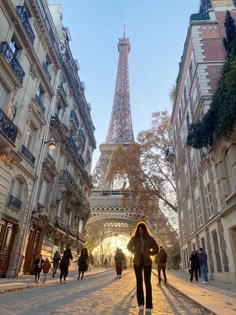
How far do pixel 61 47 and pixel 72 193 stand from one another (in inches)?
507

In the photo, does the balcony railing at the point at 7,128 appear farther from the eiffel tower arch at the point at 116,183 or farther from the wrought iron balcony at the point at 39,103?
the eiffel tower arch at the point at 116,183

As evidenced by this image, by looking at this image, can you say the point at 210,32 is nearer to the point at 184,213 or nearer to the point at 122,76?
the point at 184,213

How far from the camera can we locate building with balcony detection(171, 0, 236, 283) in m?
12.8

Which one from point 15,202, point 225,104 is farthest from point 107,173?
point 225,104

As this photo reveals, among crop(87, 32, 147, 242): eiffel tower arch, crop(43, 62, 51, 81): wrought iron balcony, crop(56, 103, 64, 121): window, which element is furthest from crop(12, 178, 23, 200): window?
crop(87, 32, 147, 242): eiffel tower arch

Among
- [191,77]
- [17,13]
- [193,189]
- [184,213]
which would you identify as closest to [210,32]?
[191,77]

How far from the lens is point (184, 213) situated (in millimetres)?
24859

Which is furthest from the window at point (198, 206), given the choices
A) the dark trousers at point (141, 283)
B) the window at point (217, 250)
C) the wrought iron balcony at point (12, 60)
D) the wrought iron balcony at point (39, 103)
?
the dark trousers at point (141, 283)

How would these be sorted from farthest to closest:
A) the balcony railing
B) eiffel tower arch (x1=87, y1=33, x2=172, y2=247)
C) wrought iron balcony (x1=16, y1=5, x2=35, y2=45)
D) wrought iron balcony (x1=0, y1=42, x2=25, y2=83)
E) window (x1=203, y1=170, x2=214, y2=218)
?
eiffel tower arch (x1=87, y1=33, x2=172, y2=247)
window (x1=203, y1=170, x2=214, y2=218)
wrought iron balcony (x1=16, y1=5, x2=35, y2=45)
wrought iron balcony (x1=0, y1=42, x2=25, y2=83)
the balcony railing

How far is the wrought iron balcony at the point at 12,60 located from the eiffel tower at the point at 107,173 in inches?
771

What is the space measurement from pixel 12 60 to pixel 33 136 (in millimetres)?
5184

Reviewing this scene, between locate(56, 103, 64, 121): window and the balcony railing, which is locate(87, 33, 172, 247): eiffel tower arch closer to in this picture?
locate(56, 103, 64, 121): window

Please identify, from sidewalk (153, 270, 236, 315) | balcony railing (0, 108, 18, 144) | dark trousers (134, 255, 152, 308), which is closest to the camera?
dark trousers (134, 255, 152, 308)

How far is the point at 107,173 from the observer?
171 feet
